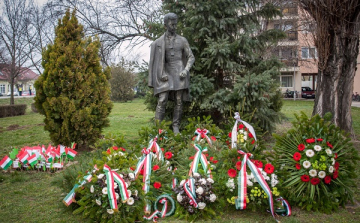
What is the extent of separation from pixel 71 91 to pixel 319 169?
5308 mm

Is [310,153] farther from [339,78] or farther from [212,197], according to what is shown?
[339,78]

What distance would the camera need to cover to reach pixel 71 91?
7.02 metres

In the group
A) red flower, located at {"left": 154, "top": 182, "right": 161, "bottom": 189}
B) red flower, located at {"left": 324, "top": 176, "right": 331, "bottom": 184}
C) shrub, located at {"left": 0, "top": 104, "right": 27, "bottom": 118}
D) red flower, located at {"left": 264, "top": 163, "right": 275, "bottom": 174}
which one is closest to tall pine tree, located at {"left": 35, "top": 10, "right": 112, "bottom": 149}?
red flower, located at {"left": 154, "top": 182, "right": 161, "bottom": 189}

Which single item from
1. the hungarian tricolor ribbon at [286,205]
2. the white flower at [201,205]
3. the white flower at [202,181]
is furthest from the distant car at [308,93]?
the white flower at [201,205]

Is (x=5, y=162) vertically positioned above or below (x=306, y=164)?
below

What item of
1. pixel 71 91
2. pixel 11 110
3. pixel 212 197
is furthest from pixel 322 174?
pixel 11 110

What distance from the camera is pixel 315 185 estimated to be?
12.1 ft

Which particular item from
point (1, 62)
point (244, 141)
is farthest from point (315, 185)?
point (1, 62)

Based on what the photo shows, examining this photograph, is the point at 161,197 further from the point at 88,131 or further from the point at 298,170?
the point at 88,131

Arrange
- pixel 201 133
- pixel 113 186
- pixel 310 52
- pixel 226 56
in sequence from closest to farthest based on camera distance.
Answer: pixel 113 186
pixel 201 133
pixel 226 56
pixel 310 52

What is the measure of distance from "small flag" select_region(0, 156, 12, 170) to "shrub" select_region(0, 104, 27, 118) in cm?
1487

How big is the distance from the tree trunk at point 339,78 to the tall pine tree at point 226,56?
1415mm

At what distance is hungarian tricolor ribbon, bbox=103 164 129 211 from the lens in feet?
10.7

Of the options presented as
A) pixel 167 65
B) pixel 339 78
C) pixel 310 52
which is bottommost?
pixel 339 78
